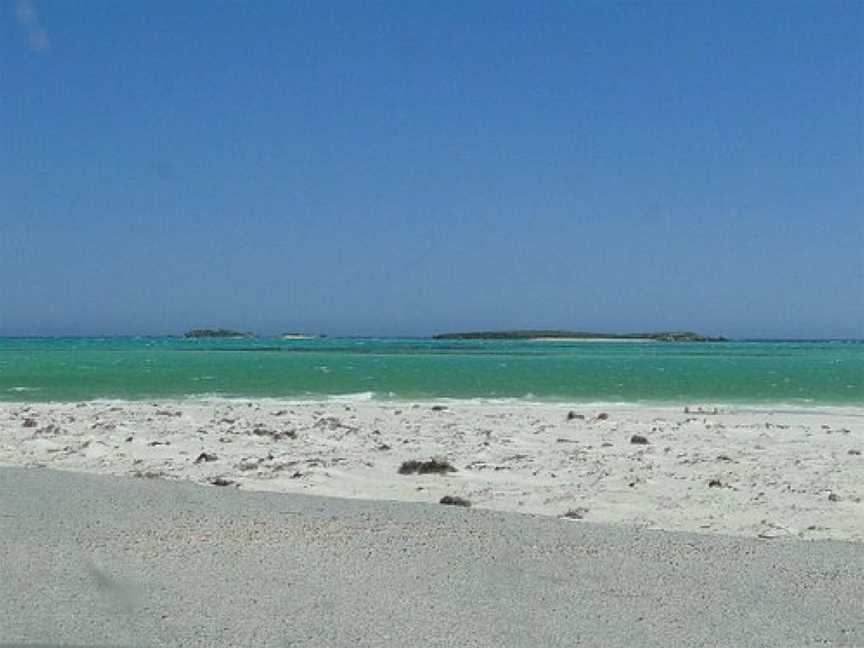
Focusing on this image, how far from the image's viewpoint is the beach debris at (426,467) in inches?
402

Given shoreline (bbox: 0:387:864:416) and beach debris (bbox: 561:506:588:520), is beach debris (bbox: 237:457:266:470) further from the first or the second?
shoreline (bbox: 0:387:864:416)

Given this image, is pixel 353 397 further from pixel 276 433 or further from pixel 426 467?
pixel 426 467

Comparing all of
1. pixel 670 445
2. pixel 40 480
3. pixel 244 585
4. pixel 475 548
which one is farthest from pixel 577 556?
pixel 670 445

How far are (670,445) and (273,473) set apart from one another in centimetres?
560

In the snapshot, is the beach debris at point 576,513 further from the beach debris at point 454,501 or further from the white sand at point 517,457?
the beach debris at point 454,501

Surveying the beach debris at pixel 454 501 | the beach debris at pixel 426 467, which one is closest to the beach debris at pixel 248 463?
the beach debris at pixel 426 467

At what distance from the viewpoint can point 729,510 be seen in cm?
815

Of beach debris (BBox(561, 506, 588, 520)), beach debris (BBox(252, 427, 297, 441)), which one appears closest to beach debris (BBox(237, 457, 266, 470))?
beach debris (BBox(252, 427, 297, 441))

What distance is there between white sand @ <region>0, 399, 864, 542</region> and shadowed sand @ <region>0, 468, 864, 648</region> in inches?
63.0

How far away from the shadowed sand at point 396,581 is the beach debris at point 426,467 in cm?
319

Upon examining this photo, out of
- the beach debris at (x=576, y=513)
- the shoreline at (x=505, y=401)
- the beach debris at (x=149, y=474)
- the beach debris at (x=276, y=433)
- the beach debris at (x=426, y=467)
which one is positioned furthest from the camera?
the shoreline at (x=505, y=401)

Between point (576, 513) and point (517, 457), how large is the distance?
362cm

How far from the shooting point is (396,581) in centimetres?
505

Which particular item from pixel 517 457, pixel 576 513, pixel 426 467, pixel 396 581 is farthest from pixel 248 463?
pixel 396 581
